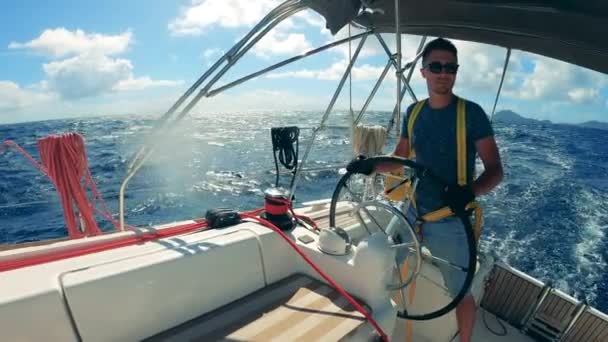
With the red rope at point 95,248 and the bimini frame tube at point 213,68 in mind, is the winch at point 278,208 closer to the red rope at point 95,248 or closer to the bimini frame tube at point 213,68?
the red rope at point 95,248

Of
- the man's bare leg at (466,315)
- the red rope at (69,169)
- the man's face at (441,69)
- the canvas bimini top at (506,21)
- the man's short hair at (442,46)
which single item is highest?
the canvas bimini top at (506,21)

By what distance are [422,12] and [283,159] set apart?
145 cm

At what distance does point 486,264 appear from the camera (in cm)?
216

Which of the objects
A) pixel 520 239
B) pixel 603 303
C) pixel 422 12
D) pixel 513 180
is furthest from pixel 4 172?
pixel 513 180

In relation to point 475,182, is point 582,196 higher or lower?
lower

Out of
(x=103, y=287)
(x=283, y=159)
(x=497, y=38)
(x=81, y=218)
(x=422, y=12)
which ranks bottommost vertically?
(x=81, y=218)

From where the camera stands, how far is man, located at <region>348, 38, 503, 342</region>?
1551mm

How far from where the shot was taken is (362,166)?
174 centimetres

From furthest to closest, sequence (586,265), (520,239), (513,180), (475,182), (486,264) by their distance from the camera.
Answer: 1. (513,180)
2. (520,239)
3. (586,265)
4. (486,264)
5. (475,182)

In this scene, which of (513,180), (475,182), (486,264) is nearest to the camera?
(475,182)

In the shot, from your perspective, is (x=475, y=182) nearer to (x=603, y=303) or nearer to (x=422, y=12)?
(x=422, y=12)

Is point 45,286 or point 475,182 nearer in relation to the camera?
point 45,286

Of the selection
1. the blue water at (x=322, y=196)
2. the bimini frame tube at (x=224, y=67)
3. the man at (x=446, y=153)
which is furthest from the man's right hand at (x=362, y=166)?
the blue water at (x=322, y=196)

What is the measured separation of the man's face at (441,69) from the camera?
1.61 m
